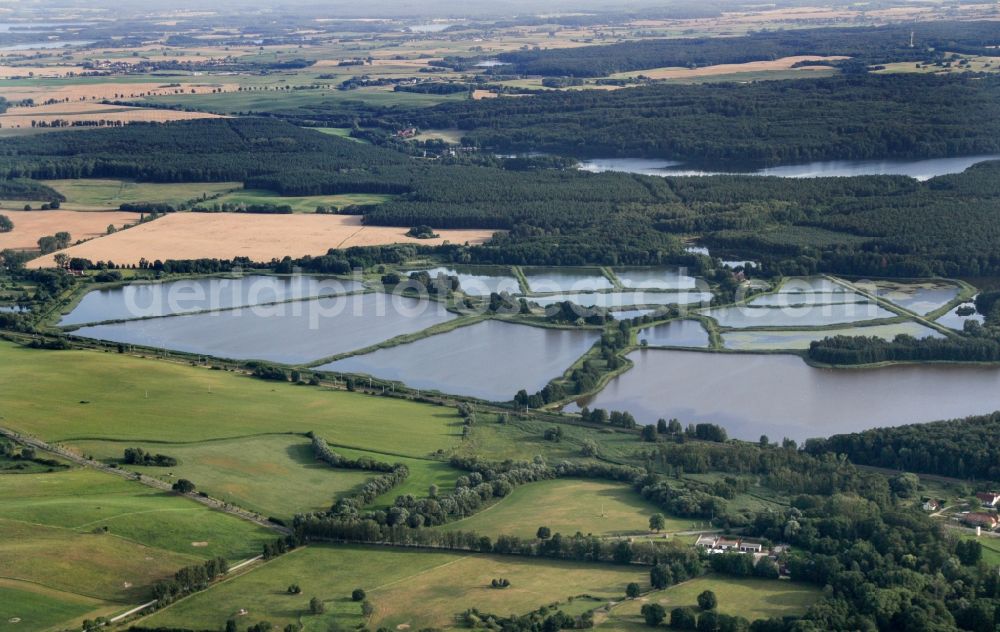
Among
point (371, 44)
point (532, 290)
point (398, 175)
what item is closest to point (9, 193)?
point (398, 175)

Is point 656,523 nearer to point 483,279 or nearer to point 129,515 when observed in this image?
point 129,515

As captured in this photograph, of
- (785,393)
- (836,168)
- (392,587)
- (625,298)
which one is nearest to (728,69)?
(836,168)

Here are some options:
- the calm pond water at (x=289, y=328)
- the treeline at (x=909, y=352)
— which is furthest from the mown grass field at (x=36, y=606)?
the treeline at (x=909, y=352)

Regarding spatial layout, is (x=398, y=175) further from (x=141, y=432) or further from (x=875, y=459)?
(x=875, y=459)

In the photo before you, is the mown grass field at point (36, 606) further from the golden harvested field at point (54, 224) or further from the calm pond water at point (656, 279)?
the golden harvested field at point (54, 224)

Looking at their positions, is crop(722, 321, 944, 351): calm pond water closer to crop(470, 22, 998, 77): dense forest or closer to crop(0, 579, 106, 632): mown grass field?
crop(0, 579, 106, 632): mown grass field
